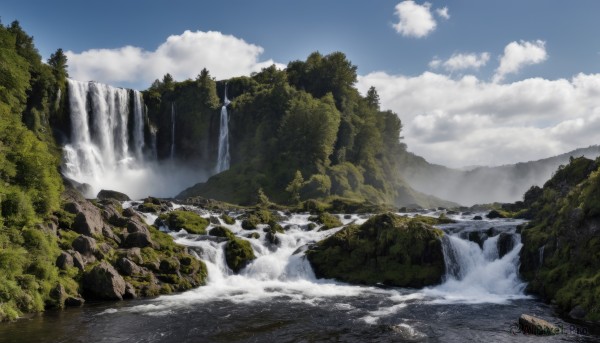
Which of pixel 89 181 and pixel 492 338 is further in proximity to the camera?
pixel 89 181

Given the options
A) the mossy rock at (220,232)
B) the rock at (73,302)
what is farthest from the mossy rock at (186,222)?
the rock at (73,302)

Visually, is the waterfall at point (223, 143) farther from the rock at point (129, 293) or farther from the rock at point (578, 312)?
the rock at point (578, 312)

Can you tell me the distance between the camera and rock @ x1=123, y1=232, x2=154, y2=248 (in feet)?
136

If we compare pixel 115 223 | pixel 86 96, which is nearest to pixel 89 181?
pixel 86 96

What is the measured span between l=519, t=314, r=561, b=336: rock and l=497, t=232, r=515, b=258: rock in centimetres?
1770

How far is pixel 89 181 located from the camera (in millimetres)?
104250

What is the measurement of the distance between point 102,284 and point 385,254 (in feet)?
83.9

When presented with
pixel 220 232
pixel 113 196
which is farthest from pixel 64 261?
pixel 113 196

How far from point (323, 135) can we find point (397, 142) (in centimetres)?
6803

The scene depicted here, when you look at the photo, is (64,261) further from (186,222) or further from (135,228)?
(186,222)

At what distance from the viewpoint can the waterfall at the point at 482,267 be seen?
124ft

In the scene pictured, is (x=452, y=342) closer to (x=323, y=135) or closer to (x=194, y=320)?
(x=194, y=320)

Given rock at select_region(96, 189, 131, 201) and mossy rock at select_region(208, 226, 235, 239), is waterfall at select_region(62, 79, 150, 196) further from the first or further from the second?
mossy rock at select_region(208, 226, 235, 239)

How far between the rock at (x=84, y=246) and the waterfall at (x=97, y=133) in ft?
235
